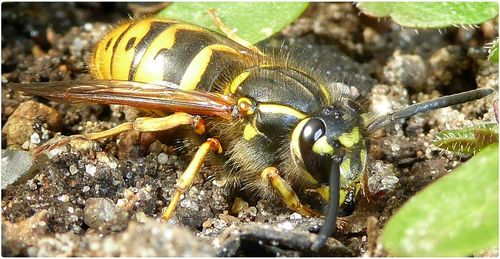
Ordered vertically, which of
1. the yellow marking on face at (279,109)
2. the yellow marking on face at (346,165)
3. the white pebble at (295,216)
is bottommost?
the white pebble at (295,216)

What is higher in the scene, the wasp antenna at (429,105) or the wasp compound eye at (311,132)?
the wasp antenna at (429,105)

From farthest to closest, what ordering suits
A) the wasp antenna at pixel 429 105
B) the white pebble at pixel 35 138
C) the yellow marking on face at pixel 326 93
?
the white pebble at pixel 35 138
the yellow marking on face at pixel 326 93
the wasp antenna at pixel 429 105

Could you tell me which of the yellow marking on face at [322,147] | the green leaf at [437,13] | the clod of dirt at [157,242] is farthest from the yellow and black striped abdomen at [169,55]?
the clod of dirt at [157,242]

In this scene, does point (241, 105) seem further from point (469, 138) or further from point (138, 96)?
point (469, 138)

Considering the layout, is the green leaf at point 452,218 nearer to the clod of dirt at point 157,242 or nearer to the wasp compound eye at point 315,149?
the clod of dirt at point 157,242

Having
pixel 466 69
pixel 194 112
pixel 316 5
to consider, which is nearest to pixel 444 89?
pixel 466 69

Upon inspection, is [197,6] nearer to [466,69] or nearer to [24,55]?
[24,55]

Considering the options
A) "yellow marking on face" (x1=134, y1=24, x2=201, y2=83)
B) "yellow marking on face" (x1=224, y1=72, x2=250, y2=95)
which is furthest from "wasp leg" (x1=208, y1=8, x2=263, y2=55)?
"yellow marking on face" (x1=134, y1=24, x2=201, y2=83)
